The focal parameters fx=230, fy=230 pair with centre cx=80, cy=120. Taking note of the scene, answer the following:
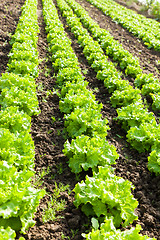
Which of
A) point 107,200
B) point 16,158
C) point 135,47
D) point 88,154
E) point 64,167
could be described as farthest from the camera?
point 135,47

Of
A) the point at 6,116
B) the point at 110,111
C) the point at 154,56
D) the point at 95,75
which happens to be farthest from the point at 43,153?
the point at 154,56

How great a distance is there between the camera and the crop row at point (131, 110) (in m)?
5.32

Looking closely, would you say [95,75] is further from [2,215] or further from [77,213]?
[2,215]

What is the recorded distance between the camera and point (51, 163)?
4.88 meters

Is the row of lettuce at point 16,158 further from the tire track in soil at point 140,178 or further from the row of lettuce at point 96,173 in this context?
the tire track in soil at point 140,178

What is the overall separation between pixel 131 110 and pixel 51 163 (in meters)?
2.74

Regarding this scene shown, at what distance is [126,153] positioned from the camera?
5527 mm

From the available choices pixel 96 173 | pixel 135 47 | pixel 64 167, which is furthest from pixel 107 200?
pixel 135 47

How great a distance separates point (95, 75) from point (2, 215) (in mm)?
6958

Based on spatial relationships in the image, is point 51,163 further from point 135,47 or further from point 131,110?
point 135,47

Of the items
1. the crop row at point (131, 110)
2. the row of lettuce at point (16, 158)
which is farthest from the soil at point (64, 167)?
the row of lettuce at point (16, 158)

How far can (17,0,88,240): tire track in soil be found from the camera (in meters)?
3.54

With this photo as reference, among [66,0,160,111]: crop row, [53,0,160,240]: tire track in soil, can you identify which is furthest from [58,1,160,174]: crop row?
[66,0,160,111]: crop row

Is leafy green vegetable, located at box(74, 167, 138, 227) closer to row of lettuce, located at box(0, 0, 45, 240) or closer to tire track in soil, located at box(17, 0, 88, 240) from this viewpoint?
tire track in soil, located at box(17, 0, 88, 240)
